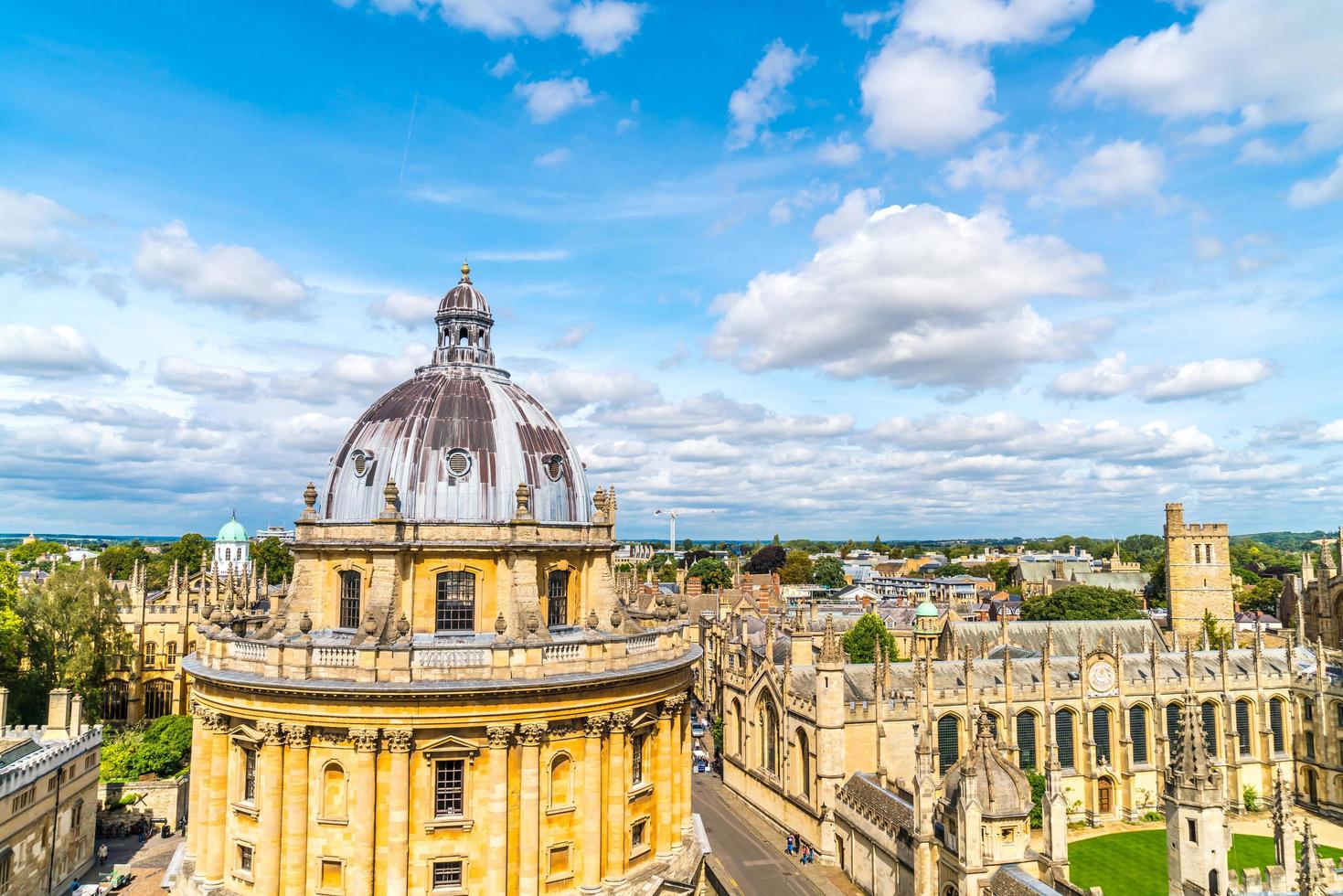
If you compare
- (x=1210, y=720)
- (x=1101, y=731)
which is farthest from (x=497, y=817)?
(x=1210, y=720)

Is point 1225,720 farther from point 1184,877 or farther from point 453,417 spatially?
point 453,417

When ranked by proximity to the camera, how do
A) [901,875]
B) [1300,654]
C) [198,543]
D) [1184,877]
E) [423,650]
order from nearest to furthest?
[1184,877] < [423,650] < [901,875] < [1300,654] < [198,543]

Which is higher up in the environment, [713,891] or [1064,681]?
[1064,681]

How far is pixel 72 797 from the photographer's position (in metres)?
44.9

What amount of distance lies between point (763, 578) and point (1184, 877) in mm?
144448

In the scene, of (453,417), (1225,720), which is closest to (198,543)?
(453,417)

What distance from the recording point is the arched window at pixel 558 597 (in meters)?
33.1

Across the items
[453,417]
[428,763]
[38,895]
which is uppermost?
[453,417]

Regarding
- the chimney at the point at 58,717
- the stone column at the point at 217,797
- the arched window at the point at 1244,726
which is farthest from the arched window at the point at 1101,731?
the chimney at the point at 58,717

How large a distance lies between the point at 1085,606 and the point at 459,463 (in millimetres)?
82928

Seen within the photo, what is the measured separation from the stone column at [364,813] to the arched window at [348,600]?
5019 mm

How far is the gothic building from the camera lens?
28.4m

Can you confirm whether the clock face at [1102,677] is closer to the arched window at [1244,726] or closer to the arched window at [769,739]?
the arched window at [1244,726]

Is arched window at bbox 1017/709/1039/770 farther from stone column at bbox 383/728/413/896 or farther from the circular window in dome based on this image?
stone column at bbox 383/728/413/896
